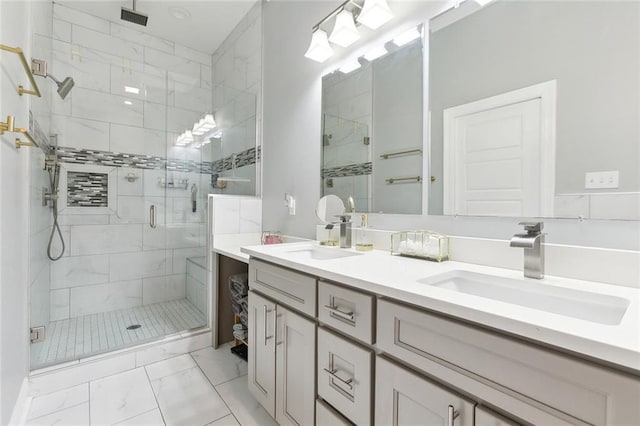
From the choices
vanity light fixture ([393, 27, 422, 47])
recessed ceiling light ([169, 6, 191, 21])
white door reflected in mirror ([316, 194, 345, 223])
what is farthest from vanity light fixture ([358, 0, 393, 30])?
recessed ceiling light ([169, 6, 191, 21])

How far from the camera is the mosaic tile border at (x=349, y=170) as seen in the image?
1.60 m

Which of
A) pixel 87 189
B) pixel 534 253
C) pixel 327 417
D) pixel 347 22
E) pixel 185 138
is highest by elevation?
pixel 347 22

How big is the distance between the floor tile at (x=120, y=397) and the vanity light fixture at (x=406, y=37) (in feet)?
7.26

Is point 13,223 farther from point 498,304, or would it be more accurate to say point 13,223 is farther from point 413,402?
point 498,304

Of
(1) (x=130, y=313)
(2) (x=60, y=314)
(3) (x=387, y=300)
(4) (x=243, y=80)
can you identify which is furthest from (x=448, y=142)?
(2) (x=60, y=314)

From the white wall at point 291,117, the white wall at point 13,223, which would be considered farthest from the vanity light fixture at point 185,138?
the white wall at point 13,223

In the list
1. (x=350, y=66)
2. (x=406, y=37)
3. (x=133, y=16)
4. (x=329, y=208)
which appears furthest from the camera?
(x=133, y=16)

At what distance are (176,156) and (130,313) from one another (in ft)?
4.72

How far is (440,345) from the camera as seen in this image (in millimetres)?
680

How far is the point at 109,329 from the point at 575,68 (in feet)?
9.98

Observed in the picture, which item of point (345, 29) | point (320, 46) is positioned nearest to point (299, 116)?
point (320, 46)

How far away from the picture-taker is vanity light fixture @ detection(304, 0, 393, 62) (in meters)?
1.43

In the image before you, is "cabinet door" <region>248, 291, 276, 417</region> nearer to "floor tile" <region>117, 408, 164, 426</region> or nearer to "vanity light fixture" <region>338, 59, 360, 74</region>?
"floor tile" <region>117, 408, 164, 426</region>

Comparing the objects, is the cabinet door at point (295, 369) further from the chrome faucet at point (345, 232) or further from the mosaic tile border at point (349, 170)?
the mosaic tile border at point (349, 170)
